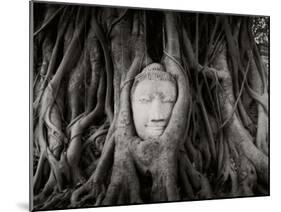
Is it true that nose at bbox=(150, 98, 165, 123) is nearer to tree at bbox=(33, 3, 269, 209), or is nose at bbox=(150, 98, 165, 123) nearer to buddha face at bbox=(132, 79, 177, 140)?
buddha face at bbox=(132, 79, 177, 140)

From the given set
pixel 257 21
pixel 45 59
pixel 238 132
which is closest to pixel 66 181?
pixel 45 59

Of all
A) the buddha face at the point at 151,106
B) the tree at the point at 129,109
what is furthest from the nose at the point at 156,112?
the tree at the point at 129,109

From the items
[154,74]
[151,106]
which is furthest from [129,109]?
[154,74]

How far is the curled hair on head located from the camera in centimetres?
593

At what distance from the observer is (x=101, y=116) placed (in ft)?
18.9

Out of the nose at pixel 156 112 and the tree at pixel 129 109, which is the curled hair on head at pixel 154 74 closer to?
the tree at pixel 129 109

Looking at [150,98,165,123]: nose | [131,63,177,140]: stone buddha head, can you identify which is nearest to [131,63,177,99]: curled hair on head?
[131,63,177,140]: stone buddha head

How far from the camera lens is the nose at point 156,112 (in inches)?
235

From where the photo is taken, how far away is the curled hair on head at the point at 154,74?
19.5ft

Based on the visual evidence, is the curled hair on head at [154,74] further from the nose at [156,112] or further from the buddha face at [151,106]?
the nose at [156,112]

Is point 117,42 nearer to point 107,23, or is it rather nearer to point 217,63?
point 107,23

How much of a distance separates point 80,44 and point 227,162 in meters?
2.07

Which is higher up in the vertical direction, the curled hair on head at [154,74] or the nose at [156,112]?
the curled hair on head at [154,74]

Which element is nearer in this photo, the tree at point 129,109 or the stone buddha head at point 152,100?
the tree at point 129,109
